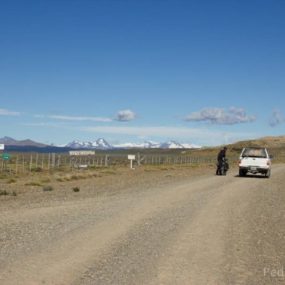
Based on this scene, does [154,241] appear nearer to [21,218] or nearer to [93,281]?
[93,281]

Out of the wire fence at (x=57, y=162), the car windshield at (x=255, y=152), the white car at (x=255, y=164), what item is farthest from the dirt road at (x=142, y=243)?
the wire fence at (x=57, y=162)

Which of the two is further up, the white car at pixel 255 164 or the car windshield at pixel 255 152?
the car windshield at pixel 255 152

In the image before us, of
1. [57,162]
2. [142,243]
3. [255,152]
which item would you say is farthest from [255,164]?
[57,162]

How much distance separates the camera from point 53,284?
7.54 metres

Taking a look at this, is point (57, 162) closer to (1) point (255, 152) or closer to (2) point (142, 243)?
(1) point (255, 152)

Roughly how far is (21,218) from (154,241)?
4816 mm

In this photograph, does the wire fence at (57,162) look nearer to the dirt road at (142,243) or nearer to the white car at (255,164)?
the white car at (255,164)

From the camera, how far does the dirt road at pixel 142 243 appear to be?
825 cm

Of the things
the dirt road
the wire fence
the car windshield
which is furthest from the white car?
the wire fence

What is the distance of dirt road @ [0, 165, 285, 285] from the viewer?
8250 mm

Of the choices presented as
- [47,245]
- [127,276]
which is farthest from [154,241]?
[127,276]

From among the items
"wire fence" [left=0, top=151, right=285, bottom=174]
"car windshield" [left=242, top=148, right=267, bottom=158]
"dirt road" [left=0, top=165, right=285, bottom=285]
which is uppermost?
"car windshield" [left=242, top=148, right=267, bottom=158]

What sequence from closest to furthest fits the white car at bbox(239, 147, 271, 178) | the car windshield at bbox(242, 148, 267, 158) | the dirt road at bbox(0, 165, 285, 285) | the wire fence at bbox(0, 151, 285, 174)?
the dirt road at bbox(0, 165, 285, 285)
the white car at bbox(239, 147, 271, 178)
the car windshield at bbox(242, 148, 267, 158)
the wire fence at bbox(0, 151, 285, 174)

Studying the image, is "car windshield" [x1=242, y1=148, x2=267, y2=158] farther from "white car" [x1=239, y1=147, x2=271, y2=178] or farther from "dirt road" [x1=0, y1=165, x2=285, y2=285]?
"dirt road" [x1=0, y1=165, x2=285, y2=285]
